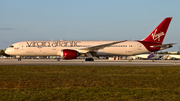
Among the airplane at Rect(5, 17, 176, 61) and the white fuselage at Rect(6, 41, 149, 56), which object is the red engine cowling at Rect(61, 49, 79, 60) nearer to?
the airplane at Rect(5, 17, 176, 61)

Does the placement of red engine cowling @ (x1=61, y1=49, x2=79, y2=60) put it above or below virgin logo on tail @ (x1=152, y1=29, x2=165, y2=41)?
below

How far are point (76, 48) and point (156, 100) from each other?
96.4 ft

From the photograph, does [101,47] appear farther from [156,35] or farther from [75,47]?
[156,35]

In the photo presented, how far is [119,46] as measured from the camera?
3672cm

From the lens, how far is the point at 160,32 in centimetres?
3606

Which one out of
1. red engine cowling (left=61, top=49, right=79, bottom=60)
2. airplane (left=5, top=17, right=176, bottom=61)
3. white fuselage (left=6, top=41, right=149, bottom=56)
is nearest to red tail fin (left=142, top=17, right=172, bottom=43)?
airplane (left=5, top=17, right=176, bottom=61)

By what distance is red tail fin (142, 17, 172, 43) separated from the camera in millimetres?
35938

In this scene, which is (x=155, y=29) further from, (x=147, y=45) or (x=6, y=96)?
(x=6, y=96)

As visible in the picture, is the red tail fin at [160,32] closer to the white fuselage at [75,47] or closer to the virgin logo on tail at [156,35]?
the virgin logo on tail at [156,35]

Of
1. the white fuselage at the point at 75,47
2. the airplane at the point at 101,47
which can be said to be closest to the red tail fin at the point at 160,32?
the airplane at the point at 101,47

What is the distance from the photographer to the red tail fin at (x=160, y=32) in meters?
35.9

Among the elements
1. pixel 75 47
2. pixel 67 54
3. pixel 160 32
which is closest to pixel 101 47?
pixel 75 47

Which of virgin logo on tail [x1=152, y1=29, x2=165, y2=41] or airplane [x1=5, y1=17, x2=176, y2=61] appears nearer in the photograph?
airplane [x1=5, y1=17, x2=176, y2=61]

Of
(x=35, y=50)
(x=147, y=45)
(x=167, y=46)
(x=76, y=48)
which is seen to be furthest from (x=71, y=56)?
(x=167, y=46)
